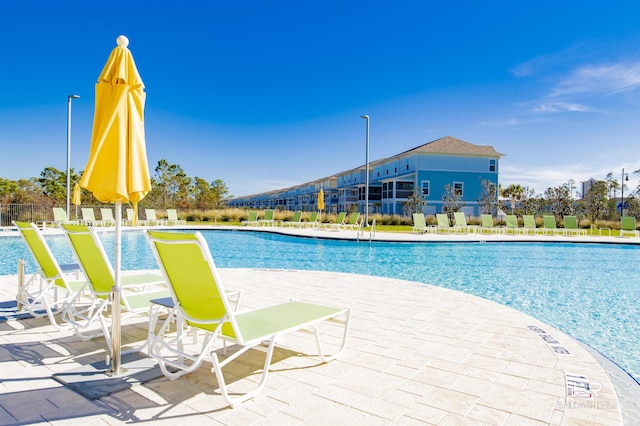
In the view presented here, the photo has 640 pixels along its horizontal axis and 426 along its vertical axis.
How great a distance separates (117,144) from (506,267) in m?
10.9

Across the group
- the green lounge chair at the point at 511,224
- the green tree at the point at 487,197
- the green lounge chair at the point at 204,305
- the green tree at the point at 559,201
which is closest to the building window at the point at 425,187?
the green tree at the point at 487,197

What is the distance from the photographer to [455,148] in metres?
38.0

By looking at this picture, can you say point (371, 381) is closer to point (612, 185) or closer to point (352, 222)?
point (352, 222)

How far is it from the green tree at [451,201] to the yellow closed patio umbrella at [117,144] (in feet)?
100

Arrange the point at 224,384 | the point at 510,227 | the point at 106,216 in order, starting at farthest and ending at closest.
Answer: the point at 106,216
the point at 510,227
the point at 224,384

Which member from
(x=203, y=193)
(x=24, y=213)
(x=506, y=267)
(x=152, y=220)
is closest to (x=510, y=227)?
(x=506, y=267)

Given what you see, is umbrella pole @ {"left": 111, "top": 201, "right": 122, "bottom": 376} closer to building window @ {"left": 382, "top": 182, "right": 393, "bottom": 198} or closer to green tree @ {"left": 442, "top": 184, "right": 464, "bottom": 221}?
green tree @ {"left": 442, "top": 184, "right": 464, "bottom": 221}

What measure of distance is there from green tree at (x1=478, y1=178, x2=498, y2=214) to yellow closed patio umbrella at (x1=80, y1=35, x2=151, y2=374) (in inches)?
Result: 1342

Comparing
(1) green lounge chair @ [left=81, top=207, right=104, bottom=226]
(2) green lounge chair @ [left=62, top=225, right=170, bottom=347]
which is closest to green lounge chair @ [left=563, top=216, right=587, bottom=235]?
(2) green lounge chair @ [left=62, top=225, right=170, bottom=347]

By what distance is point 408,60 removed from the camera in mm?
20656

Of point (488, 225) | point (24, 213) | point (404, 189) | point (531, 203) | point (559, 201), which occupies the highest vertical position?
point (404, 189)

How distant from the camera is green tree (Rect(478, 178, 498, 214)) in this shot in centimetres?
3334

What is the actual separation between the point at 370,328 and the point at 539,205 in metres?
32.1

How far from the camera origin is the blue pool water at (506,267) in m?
5.69
